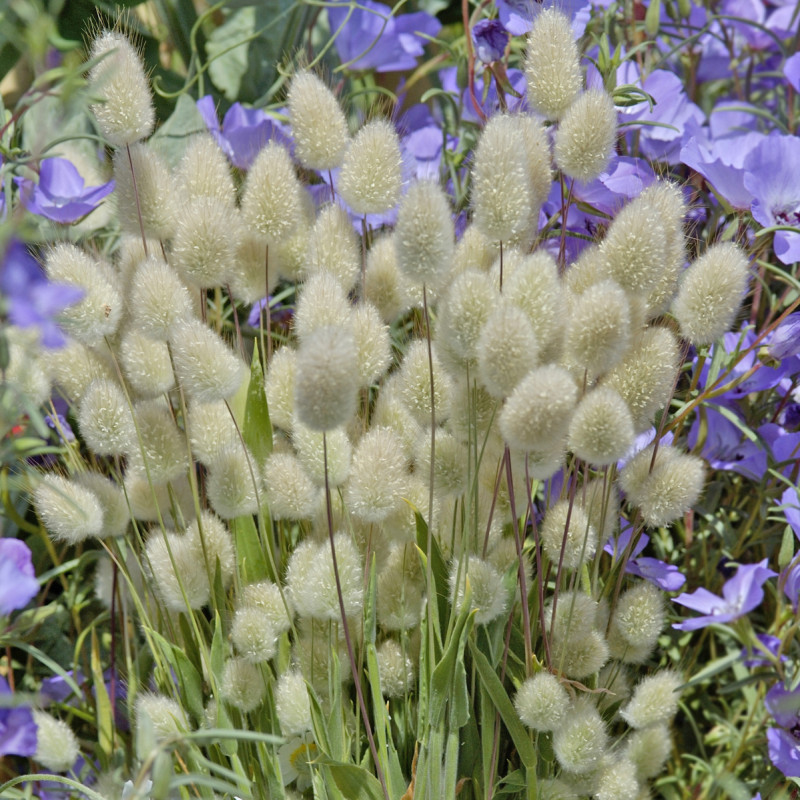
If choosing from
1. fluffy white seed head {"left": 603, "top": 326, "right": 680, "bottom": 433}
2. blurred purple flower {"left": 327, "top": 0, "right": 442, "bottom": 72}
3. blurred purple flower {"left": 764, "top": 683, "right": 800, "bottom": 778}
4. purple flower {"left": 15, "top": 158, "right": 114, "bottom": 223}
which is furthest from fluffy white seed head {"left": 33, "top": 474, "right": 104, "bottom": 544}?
blurred purple flower {"left": 327, "top": 0, "right": 442, "bottom": 72}

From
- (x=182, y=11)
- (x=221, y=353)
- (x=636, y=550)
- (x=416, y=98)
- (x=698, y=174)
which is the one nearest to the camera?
(x=221, y=353)

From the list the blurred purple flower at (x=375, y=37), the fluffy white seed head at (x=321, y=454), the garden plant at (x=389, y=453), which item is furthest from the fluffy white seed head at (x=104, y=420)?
the blurred purple flower at (x=375, y=37)

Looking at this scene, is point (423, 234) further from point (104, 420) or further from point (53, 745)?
point (53, 745)

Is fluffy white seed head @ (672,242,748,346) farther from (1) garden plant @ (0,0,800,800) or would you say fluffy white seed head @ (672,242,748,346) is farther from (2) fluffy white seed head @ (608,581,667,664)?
(2) fluffy white seed head @ (608,581,667,664)

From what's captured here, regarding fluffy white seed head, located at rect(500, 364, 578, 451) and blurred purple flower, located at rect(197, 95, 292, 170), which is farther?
blurred purple flower, located at rect(197, 95, 292, 170)

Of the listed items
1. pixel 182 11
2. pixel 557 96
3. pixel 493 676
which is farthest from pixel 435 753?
pixel 182 11

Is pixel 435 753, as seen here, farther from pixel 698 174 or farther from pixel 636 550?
pixel 698 174
